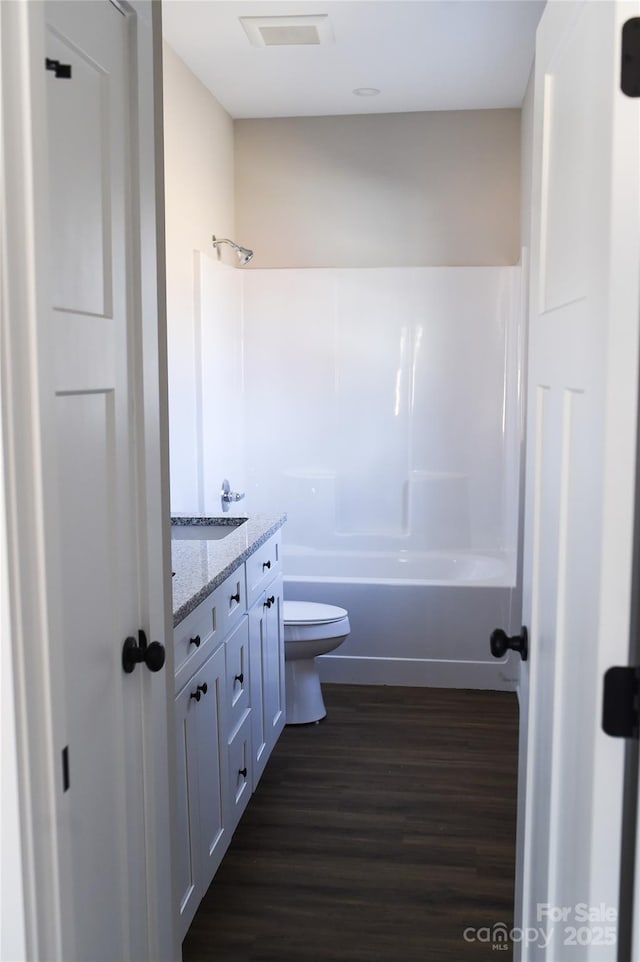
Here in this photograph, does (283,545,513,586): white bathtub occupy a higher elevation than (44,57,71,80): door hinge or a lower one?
lower

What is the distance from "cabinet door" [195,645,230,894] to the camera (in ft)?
8.13

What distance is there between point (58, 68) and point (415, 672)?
3.59 meters

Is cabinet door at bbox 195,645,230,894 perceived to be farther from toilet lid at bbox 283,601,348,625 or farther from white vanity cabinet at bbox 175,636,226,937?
toilet lid at bbox 283,601,348,625

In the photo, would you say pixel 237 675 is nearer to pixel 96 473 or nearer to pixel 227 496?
pixel 96 473

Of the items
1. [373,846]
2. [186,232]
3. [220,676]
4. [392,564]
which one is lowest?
[373,846]

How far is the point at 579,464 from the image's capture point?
1.33 m

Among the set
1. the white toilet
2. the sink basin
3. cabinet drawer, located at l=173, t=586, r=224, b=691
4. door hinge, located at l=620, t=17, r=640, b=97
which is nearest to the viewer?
door hinge, located at l=620, t=17, r=640, b=97

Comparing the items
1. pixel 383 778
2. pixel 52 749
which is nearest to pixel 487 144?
pixel 383 778

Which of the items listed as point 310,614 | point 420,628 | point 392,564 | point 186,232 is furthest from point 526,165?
point 310,614

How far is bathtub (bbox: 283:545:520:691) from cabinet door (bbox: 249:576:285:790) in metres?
0.83

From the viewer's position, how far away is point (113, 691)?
1562 mm

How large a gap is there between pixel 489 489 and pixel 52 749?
401 cm

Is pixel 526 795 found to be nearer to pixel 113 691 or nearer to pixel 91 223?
pixel 113 691

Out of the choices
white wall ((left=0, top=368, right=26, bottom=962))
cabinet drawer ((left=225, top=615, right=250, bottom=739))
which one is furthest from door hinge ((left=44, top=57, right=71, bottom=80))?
cabinet drawer ((left=225, top=615, right=250, bottom=739))
